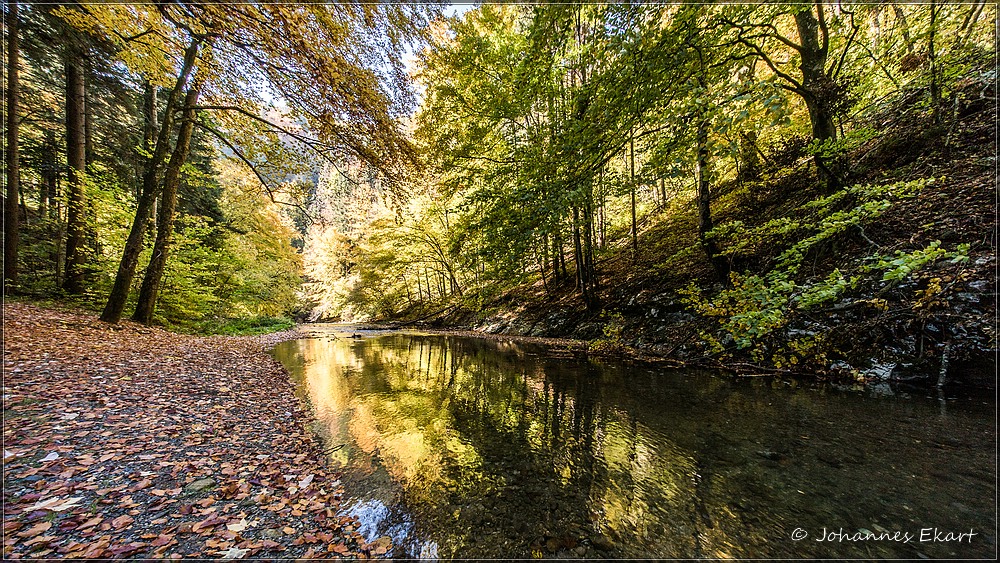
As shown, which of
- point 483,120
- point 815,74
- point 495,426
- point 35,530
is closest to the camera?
point 35,530

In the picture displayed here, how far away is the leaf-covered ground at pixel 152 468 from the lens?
2008mm

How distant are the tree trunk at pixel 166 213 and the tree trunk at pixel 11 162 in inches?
135

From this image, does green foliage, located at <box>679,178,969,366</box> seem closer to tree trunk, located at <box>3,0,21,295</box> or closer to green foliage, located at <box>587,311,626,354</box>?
green foliage, located at <box>587,311,626,354</box>

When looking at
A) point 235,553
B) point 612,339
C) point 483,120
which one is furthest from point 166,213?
point 612,339

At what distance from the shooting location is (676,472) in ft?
9.77

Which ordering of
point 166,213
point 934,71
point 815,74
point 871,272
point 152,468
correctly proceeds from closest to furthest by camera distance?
point 152,468, point 871,272, point 934,71, point 815,74, point 166,213

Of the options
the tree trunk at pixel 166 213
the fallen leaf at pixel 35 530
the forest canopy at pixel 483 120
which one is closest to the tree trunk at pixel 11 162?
the forest canopy at pixel 483 120

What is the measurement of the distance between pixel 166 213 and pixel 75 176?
3958 millimetres

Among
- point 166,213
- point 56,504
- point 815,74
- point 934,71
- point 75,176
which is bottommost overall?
point 56,504

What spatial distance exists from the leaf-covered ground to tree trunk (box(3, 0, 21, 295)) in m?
6.84

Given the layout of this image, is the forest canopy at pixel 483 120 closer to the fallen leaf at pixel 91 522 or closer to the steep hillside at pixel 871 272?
the steep hillside at pixel 871 272

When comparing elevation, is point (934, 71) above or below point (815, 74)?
below

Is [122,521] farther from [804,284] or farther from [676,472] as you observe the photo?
[804,284]

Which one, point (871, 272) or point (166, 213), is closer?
point (871, 272)
